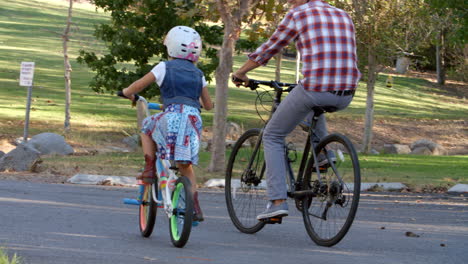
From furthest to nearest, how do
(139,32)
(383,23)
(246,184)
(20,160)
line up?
(383,23), (139,32), (20,160), (246,184)

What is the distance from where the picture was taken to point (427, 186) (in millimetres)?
15016

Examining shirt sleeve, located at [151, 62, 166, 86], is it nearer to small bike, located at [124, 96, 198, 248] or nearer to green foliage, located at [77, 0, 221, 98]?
small bike, located at [124, 96, 198, 248]

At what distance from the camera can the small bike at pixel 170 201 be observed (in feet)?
21.8

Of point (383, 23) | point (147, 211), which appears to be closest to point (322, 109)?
point (147, 211)

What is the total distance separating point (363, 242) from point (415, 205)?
164 inches

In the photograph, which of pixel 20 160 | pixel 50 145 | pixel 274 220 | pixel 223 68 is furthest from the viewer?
pixel 50 145

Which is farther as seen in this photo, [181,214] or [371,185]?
[371,185]

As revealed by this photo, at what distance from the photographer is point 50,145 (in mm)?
21594

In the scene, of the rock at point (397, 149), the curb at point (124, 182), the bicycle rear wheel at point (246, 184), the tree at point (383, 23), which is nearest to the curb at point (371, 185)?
the curb at point (124, 182)

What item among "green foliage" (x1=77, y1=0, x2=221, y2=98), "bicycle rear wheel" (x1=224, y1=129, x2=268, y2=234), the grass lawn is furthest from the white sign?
"bicycle rear wheel" (x1=224, y1=129, x2=268, y2=234)

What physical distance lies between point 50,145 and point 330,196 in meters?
15.5

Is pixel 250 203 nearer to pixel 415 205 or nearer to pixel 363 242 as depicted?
pixel 363 242

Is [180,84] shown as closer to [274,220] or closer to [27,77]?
[274,220]

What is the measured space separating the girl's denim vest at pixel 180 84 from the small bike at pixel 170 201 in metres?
0.28
